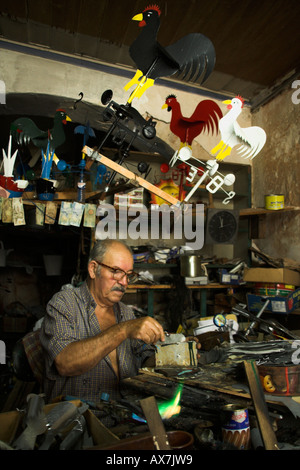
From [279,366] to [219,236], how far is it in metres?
2.78

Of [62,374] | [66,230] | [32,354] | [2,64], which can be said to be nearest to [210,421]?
[62,374]

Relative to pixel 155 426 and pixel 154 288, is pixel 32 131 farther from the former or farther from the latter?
pixel 155 426

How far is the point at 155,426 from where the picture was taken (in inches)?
31.3

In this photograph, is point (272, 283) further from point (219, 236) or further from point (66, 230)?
point (66, 230)

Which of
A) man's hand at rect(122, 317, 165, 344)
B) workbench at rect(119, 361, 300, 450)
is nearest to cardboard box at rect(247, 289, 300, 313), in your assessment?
workbench at rect(119, 361, 300, 450)

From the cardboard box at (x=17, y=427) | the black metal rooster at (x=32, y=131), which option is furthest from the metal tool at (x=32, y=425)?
the black metal rooster at (x=32, y=131)

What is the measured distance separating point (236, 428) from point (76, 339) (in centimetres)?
97

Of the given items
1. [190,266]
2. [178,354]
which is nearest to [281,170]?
[190,266]

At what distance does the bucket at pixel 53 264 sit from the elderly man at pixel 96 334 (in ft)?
9.22

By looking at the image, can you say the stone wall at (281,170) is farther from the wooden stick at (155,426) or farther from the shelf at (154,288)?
the wooden stick at (155,426)

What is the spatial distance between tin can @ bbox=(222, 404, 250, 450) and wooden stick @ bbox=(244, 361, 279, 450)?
0.20ft

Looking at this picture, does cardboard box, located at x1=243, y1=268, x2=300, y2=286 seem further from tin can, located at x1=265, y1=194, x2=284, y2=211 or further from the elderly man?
the elderly man

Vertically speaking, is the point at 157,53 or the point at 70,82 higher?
the point at 70,82

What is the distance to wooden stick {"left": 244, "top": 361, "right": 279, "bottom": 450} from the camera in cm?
89
